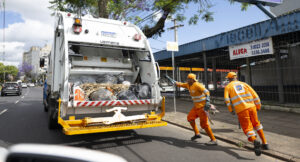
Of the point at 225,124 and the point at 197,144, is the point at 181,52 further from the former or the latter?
the point at 197,144

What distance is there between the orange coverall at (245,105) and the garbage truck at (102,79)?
1.50 m

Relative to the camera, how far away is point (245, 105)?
12.2ft

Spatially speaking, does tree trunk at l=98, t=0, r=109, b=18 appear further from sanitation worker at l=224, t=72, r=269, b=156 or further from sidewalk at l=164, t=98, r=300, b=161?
sanitation worker at l=224, t=72, r=269, b=156

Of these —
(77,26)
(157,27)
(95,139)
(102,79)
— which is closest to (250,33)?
(157,27)

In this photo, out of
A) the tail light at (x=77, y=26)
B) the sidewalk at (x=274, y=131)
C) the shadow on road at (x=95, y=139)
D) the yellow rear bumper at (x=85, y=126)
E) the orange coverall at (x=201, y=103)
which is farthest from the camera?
the tail light at (x=77, y=26)

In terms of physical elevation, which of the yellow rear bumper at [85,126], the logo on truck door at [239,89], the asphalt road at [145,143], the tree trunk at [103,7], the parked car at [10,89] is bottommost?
the asphalt road at [145,143]

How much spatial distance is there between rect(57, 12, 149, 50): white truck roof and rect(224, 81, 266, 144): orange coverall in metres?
2.40

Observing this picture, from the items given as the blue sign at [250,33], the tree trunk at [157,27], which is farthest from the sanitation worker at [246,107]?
the tree trunk at [157,27]

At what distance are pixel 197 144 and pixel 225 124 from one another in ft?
6.56

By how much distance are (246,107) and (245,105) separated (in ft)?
0.13

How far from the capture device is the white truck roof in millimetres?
4535

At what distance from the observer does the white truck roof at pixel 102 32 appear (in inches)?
179

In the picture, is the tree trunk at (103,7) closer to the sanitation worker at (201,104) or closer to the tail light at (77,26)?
the tail light at (77,26)

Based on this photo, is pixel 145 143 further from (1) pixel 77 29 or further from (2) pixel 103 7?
(2) pixel 103 7
